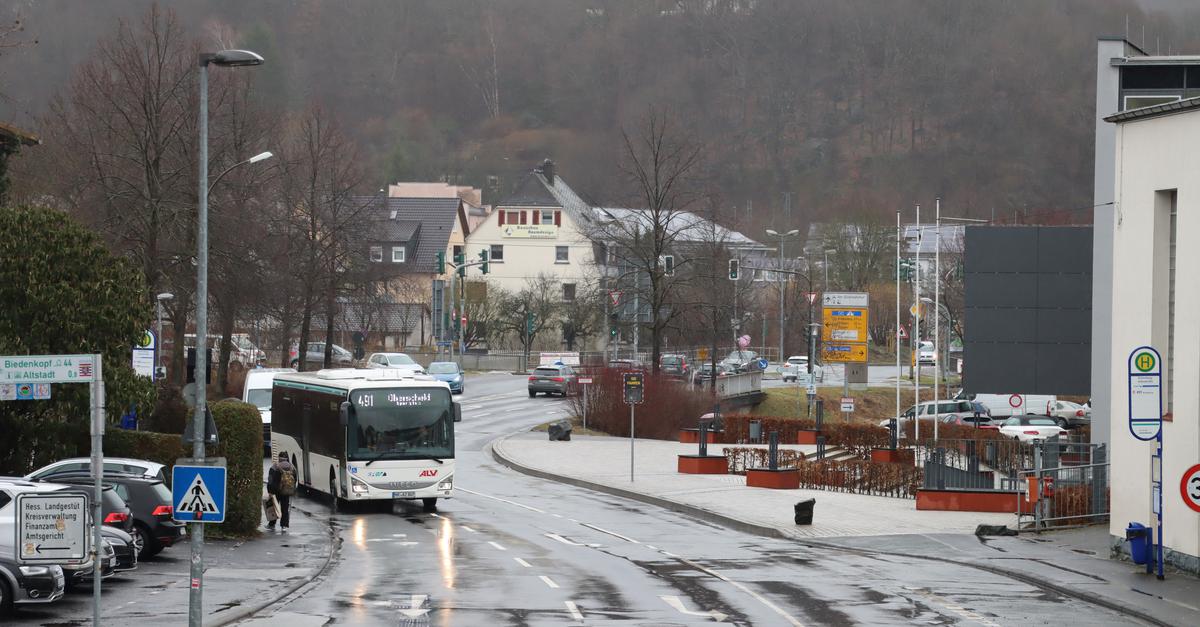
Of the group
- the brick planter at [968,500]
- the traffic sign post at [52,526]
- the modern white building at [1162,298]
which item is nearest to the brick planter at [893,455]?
the brick planter at [968,500]

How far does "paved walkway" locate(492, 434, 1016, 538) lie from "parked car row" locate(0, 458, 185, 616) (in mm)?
12244

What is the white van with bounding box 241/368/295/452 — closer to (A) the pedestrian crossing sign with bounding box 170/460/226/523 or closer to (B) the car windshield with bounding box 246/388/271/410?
(B) the car windshield with bounding box 246/388/271/410

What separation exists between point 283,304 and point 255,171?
630cm

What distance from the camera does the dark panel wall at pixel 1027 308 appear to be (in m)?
48.8

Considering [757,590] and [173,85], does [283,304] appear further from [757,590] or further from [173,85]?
[757,590]

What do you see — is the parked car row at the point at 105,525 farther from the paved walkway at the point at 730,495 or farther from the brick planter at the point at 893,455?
the brick planter at the point at 893,455

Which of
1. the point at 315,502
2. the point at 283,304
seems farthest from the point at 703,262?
the point at 315,502

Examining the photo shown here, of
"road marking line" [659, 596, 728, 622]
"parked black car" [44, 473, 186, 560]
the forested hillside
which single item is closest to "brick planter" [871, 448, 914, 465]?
"parked black car" [44, 473, 186, 560]

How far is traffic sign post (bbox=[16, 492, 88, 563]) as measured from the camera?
15.6 metres

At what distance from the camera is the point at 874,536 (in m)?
29.1

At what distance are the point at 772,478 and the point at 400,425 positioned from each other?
37.1 feet

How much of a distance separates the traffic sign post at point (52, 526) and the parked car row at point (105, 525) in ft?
1.06

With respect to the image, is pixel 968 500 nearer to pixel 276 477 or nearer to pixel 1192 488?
pixel 1192 488

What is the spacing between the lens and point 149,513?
24312mm
